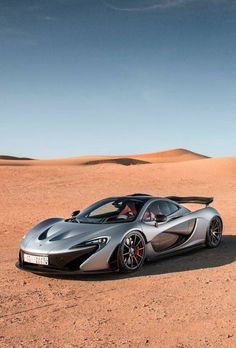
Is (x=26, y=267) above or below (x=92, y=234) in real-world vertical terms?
Answer: below

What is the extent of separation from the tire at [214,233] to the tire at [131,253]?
2.58m

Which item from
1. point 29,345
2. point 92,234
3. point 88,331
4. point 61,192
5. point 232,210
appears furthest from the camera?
point 61,192

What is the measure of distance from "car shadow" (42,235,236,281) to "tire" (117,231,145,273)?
13 cm

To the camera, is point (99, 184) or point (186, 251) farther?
point (99, 184)

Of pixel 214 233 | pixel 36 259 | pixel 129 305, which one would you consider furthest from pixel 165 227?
pixel 129 305

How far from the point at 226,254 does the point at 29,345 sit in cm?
607

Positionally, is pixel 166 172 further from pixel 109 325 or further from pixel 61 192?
pixel 109 325

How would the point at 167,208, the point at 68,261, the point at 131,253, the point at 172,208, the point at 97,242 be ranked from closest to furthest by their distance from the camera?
the point at 68,261 → the point at 97,242 → the point at 131,253 → the point at 167,208 → the point at 172,208

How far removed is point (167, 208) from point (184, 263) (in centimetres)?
118

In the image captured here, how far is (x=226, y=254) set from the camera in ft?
34.2

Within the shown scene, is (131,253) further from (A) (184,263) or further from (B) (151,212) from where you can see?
(A) (184,263)

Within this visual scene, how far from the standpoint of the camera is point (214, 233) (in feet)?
36.6

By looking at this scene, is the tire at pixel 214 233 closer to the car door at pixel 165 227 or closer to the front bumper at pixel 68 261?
the car door at pixel 165 227

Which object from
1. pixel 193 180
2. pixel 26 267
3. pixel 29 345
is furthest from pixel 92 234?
pixel 193 180
